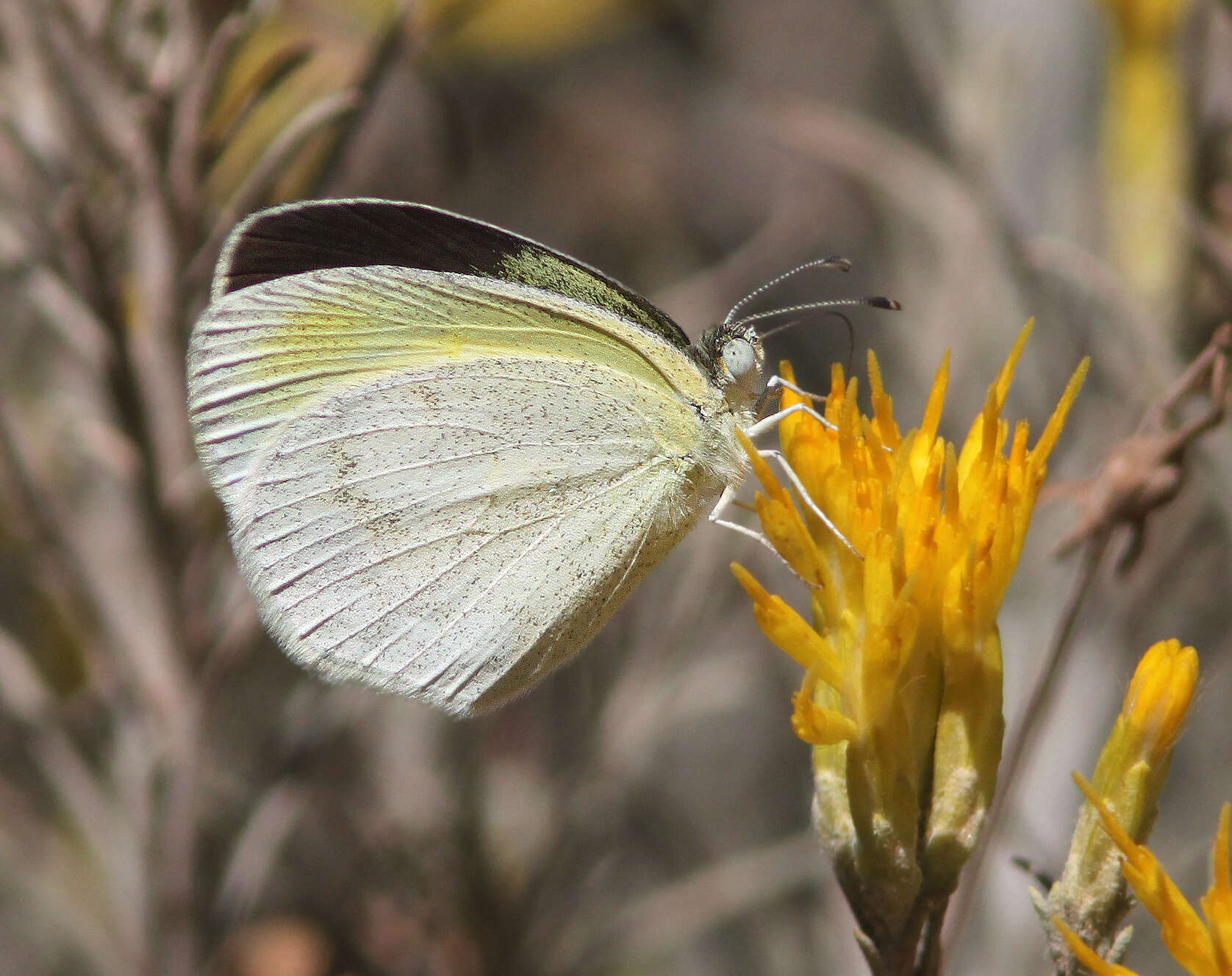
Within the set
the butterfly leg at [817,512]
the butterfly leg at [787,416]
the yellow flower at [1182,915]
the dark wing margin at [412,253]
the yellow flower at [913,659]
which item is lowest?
the yellow flower at [1182,915]

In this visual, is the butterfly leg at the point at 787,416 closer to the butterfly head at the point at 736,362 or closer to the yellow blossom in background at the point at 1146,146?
the butterfly head at the point at 736,362

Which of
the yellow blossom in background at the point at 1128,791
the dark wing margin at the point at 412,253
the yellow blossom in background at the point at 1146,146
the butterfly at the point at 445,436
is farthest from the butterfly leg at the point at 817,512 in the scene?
the yellow blossom in background at the point at 1146,146

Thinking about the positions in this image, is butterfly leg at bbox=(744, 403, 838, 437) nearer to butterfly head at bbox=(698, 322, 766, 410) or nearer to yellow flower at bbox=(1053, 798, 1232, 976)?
butterfly head at bbox=(698, 322, 766, 410)

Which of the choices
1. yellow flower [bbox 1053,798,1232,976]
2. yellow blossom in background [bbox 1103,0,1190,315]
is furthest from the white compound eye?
yellow blossom in background [bbox 1103,0,1190,315]

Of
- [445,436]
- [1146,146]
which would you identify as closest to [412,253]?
[445,436]

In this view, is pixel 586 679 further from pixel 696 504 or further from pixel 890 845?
pixel 890 845
